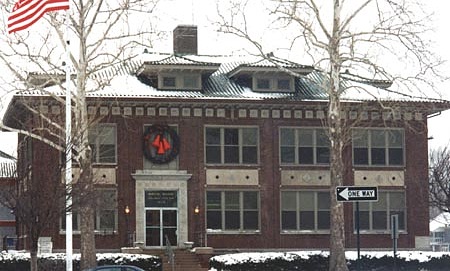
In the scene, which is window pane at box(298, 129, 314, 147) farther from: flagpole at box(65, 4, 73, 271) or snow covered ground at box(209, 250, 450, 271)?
flagpole at box(65, 4, 73, 271)

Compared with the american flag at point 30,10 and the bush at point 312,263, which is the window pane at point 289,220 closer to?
the bush at point 312,263

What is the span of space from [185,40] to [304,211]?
11.9 meters

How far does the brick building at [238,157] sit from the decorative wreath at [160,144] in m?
0.05

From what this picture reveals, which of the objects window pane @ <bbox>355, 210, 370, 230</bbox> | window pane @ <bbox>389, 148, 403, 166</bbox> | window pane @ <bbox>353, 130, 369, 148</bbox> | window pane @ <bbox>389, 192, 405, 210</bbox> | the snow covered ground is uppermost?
window pane @ <bbox>353, 130, 369, 148</bbox>

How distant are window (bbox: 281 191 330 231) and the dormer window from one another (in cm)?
725

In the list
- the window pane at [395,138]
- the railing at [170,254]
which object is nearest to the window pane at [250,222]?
the railing at [170,254]

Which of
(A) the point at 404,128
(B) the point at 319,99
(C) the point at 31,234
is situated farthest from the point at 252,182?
(C) the point at 31,234

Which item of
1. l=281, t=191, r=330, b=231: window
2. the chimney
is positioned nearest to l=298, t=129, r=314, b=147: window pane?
l=281, t=191, r=330, b=231: window

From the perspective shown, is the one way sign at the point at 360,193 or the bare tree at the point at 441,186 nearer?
the one way sign at the point at 360,193

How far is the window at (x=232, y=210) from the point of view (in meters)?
45.3

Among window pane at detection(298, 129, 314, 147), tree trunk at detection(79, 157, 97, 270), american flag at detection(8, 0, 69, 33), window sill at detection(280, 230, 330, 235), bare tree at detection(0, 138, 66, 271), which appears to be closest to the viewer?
american flag at detection(8, 0, 69, 33)

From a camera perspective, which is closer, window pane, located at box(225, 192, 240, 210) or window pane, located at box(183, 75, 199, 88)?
window pane, located at box(225, 192, 240, 210)

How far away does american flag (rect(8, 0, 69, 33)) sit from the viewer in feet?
85.0

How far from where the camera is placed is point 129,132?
44469 mm
